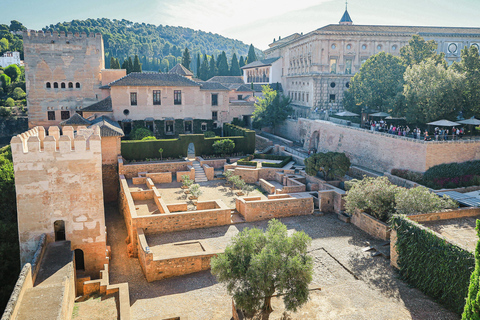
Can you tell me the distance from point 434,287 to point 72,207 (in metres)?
13.6

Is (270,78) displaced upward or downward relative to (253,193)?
upward

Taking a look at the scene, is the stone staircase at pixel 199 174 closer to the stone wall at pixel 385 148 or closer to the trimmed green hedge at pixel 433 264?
the stone wall at pixel 385 148

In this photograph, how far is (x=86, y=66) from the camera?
38.4 m

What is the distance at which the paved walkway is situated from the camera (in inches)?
459

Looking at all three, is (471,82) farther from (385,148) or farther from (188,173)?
(188,173)

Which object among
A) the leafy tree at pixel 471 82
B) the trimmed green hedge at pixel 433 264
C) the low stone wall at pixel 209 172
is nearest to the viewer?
the trimmed green hedge at pixel 433 264

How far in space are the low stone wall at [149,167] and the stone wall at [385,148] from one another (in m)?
13.1

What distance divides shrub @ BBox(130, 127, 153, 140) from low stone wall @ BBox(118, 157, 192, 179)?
15.9 ft

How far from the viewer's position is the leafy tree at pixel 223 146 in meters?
31.7

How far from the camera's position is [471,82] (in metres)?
25.6

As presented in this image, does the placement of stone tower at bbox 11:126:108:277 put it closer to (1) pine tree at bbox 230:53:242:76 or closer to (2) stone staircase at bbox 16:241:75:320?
(2) stone staircase at bbox 16:241:75:320

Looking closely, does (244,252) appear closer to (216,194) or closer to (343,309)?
(343,309)

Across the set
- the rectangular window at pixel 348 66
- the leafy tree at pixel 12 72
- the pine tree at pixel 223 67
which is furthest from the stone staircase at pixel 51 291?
the leafy tree at pixel 12 72

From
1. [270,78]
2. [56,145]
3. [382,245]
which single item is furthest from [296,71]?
[56,145]
